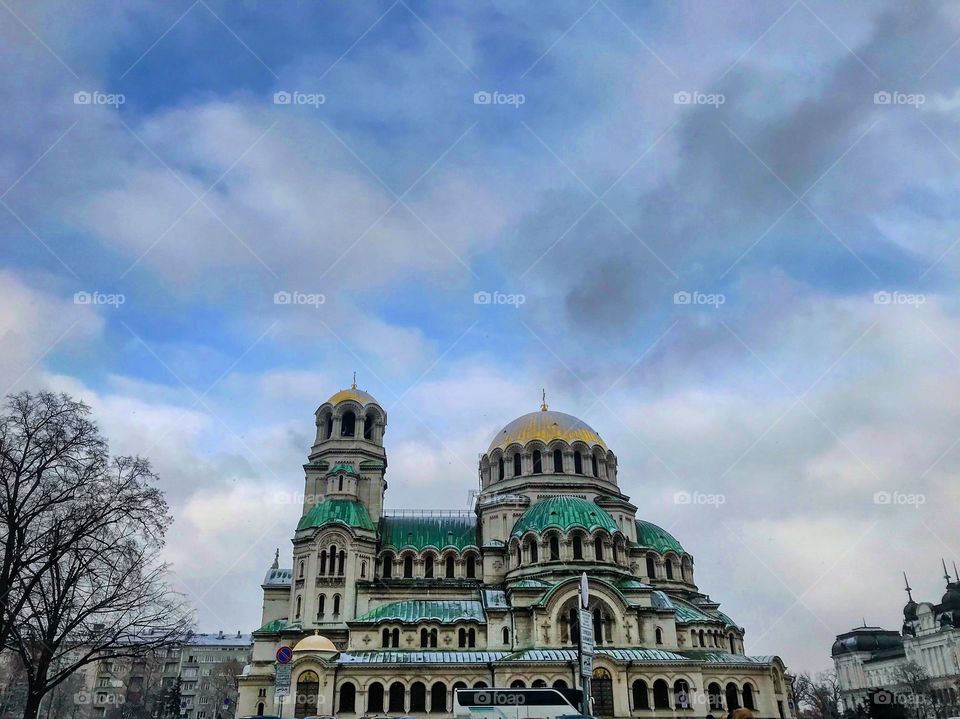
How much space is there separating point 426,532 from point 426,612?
7768 millimetres

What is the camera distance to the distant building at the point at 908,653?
263 feet

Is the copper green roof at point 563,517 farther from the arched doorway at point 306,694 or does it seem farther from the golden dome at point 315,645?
the arched doorway at point 306,694

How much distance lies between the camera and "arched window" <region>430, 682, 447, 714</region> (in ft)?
143

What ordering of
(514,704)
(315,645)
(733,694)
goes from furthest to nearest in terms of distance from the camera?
(733,694)
(315,645)
(514,704)

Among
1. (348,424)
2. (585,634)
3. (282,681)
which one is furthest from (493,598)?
(282,681)

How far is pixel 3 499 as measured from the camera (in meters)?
22.7

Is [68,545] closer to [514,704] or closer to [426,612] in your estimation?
[514,704]

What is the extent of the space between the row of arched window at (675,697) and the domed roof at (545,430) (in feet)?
66.5

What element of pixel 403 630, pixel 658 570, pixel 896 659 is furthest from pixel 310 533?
pixel 896 659

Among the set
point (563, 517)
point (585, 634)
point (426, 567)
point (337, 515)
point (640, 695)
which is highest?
point (337, 515)

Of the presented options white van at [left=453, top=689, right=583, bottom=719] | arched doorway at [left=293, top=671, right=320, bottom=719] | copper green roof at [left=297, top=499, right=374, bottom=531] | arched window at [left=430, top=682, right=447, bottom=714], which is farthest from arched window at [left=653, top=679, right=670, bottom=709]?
copper green roof at [left=297, top=499, right=374, bottom=531]

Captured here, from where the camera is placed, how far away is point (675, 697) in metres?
44.2

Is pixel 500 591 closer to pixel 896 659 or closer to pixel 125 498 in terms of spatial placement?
pixel 125 498

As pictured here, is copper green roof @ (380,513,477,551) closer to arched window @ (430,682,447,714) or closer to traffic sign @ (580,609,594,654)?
arched window @ (430,682,447,714)
